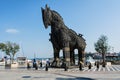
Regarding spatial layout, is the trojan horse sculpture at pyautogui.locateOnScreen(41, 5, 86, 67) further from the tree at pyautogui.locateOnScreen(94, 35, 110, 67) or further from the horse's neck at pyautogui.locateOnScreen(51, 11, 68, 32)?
the tree at pyautogui.locateOnScreen(94, 35, 110, 67)

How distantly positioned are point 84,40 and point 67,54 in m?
4.86

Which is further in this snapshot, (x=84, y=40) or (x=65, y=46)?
(x=84, y=40)

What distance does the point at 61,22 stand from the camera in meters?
34.2

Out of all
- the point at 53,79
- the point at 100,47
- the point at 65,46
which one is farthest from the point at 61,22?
the point at 100,47

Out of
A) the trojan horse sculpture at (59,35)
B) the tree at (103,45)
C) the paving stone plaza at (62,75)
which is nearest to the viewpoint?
the paving stone plaza at (62,75)

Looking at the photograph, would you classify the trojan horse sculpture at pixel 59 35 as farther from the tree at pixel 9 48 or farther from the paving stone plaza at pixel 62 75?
the tree at pixel 9 48

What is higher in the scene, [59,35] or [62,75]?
[59,35]

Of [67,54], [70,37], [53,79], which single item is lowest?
[53,79]

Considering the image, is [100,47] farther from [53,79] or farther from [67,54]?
[53,79]

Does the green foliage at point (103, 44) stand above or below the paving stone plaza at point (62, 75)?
above

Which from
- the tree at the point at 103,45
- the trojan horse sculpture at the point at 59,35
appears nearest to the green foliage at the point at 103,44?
the tree at the point at 103,45

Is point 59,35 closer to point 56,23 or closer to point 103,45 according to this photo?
point 56,23

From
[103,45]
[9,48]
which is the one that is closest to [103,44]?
[103,45]

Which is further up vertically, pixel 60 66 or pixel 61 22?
pixel 61 22
